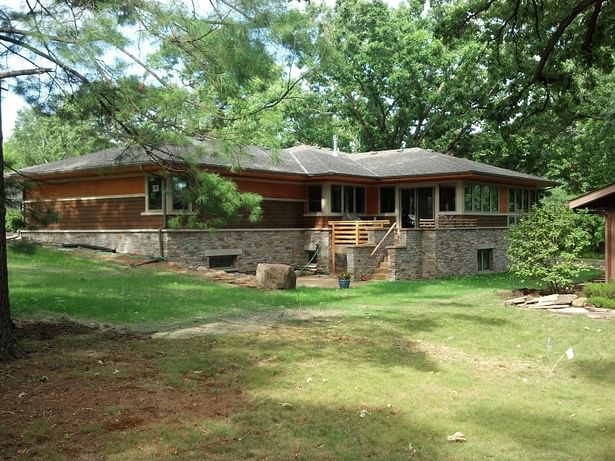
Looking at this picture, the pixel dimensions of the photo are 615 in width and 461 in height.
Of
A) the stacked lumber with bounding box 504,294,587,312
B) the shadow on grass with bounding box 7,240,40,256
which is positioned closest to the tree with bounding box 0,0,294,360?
the shadow on grass with bounding box 7,240,40,256

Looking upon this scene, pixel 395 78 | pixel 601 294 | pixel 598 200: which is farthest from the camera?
pixel 395 78

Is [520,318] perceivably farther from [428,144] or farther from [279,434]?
[428,144]

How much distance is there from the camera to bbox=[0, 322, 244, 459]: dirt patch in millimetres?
4789

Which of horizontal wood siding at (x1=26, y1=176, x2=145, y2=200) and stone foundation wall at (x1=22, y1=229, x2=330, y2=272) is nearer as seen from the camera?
stone foundation wall at (x1=22, y1=229, x2=330, y2=272)

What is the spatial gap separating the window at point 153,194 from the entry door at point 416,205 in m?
11.5

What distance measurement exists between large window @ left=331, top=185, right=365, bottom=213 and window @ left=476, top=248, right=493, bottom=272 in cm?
556

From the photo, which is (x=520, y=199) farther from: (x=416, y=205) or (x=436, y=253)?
(x=436, y=253)

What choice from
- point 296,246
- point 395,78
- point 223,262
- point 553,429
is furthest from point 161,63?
point 395,78

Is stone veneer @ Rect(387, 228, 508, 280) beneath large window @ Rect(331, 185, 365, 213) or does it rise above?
beneath

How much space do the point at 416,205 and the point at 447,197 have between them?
152 cm

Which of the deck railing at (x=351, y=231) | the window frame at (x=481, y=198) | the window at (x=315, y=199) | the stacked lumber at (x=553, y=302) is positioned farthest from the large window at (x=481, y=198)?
the stacked lumber at (x=553, y=302)

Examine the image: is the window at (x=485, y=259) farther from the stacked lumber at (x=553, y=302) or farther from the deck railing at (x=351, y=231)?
the stacked lumber at (x=553, y=302)

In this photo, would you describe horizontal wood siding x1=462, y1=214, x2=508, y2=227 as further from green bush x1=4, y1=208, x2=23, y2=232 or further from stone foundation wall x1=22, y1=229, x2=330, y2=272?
green bush x1=4, y1=208, x2=23, y2=232

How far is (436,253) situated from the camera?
23.1 metres
